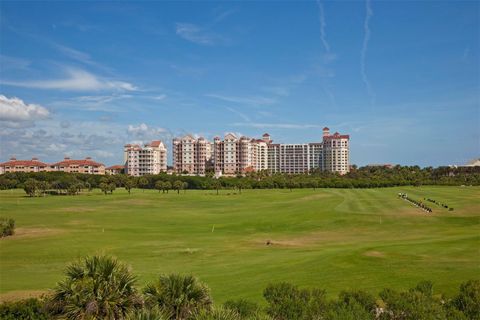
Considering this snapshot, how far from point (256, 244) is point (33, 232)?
34009 millimetres

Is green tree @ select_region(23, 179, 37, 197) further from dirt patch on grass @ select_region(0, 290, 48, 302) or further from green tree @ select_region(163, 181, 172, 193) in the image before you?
dirt patch on grass @ select_region(0, 290, 48, 302)

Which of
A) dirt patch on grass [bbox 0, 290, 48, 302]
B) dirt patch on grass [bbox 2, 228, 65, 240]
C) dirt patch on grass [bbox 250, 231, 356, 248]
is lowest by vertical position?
dirt patch on grass [bbox 250, 231, 356, 248]

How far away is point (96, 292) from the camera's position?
20.1 metres

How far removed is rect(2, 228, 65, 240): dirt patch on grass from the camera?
65562 millimetres

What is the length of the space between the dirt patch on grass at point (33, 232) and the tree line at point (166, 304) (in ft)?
150

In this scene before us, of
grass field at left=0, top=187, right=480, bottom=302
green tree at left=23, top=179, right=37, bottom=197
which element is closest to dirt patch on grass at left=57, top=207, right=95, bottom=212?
grass field at left=0, top=187, right=480, bottom=302

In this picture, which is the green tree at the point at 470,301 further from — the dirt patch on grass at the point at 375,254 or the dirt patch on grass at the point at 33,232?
the dirt patch on grass at the point at 33,232

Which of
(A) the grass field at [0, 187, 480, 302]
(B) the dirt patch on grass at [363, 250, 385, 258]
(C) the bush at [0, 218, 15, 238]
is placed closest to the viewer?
(A) the grass field at [0, 187, 480, 302]

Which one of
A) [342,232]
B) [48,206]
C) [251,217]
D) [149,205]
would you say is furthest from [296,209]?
[48,206]

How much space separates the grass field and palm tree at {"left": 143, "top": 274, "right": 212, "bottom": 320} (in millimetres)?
3040

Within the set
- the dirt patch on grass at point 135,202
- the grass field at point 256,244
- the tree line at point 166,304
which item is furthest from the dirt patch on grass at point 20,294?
the dirt patch on grass at point 135,202

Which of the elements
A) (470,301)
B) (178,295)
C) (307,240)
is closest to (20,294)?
(178,295)

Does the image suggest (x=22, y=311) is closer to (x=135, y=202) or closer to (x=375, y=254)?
(x=375, y=254)

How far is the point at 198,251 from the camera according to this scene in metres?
53.6
